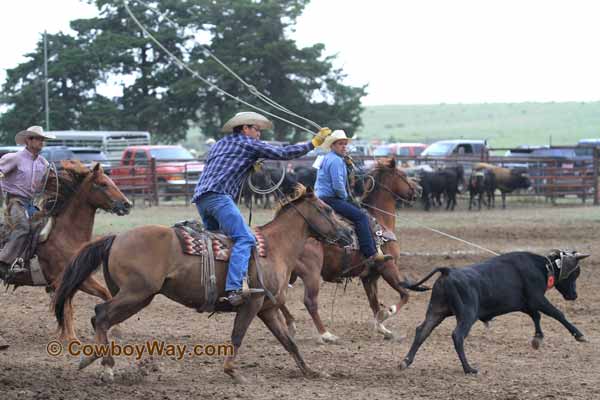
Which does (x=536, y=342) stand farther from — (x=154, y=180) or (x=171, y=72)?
(x=171, y=72)

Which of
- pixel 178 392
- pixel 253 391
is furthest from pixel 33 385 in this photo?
pixel 253 391

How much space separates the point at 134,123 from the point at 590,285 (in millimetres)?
30129

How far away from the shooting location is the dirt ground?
6.87 metres

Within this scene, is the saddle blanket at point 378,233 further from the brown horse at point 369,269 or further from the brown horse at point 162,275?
the brown horse at point 162,275

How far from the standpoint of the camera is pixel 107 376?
7121 millimetres

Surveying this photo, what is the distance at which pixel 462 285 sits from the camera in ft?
25.5

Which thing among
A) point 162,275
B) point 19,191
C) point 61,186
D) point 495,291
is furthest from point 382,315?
point 19,191

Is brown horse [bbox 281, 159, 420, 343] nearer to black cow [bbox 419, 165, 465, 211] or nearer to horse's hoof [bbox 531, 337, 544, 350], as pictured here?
horse's hoof [bbox 531, 337, 544, 350]

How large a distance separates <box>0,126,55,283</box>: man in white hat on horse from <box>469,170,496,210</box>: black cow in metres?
18.1

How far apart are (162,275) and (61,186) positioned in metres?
2.71

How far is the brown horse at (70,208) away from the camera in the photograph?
30.0 ft

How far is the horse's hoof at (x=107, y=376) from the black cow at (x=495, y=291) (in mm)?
2345

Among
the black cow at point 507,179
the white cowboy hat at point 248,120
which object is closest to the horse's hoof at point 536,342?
the white cowboy hat at point 248,120


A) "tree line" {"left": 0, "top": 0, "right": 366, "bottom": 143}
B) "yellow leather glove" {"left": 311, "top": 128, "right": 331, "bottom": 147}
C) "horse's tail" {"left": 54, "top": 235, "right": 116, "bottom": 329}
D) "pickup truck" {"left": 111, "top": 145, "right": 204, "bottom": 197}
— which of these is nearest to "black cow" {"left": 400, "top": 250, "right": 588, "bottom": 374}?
"yellow leather glove" {"left": 311, "top": 128, "right": 331, "bottom": 147}
